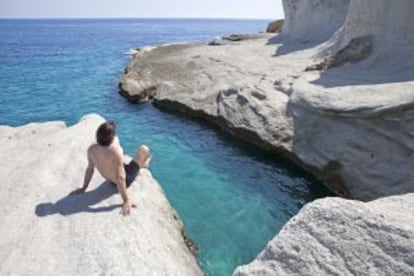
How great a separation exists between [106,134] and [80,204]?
1619 millimetres

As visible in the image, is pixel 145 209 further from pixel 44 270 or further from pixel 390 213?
pixel 390 213

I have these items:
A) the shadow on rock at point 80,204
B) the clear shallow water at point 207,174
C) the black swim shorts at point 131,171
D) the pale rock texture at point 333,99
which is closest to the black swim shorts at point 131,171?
the black swim shorts at point 131,171

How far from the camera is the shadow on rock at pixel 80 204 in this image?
8.59 m

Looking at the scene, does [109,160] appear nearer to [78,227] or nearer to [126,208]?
[126,208]

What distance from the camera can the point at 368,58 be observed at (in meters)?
17.1

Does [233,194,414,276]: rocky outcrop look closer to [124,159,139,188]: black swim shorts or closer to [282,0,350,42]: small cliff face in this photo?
[124,159,139,188]: black swim shorts

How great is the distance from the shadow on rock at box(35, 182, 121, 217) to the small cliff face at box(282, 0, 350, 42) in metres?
24.8

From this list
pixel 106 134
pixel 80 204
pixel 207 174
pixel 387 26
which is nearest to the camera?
pixel 106 134

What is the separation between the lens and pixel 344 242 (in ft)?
18.2

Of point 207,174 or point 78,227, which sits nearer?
point 78,227

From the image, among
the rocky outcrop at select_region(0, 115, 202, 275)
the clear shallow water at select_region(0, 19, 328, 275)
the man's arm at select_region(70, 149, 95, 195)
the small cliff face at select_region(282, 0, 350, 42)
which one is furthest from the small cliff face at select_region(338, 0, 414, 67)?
the small cliff face at select_region(282, 0, 350, 42)

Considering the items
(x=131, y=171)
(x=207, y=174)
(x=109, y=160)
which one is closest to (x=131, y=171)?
(x=131, y=171)

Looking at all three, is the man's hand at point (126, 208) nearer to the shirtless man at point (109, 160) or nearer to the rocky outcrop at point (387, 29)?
the shirtless man at point (109, 160)

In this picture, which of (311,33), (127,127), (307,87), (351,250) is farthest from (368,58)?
(311,33)
